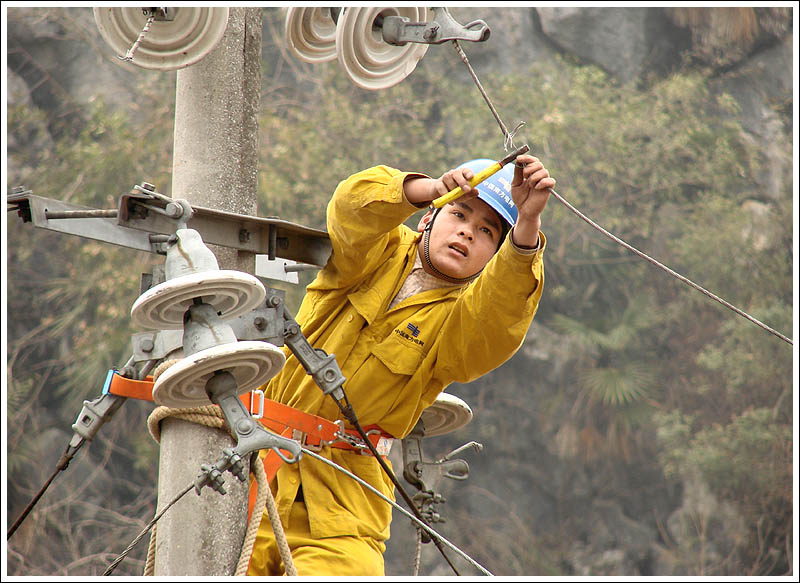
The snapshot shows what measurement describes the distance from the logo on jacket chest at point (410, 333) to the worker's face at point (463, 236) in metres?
0.16

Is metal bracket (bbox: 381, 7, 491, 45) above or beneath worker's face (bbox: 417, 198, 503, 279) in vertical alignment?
above

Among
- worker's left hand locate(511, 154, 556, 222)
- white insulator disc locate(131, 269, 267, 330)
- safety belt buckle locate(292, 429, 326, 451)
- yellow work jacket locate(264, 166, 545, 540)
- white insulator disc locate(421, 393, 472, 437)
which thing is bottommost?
white insulator disc locate(421, 393, 472, 437)

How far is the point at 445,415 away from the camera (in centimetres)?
303

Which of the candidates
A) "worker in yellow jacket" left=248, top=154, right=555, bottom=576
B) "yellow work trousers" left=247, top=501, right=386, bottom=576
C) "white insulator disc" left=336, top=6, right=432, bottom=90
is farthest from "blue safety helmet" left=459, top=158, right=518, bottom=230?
"yellow work trousers" left=247, top=501, right=386, bottom=576

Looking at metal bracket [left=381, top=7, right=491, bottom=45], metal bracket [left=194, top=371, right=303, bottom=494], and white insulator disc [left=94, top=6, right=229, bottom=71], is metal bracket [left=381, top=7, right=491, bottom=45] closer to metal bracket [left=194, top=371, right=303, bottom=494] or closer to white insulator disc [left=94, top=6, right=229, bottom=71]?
white insulator disc [left=94, top=6, right=229, bottom=71]

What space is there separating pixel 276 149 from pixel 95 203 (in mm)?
1743

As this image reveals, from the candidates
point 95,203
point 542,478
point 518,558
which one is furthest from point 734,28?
point 95,203

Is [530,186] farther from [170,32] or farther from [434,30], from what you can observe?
[170,32]

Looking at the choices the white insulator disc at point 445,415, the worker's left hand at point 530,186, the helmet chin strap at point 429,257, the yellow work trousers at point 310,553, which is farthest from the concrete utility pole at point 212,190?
the white insulator disc at point 445,415

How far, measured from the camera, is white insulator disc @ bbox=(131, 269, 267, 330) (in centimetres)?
191

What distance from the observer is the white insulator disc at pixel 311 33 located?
2674mm

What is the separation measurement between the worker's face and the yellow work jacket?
0.23ft

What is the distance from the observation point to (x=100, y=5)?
7.70 feet

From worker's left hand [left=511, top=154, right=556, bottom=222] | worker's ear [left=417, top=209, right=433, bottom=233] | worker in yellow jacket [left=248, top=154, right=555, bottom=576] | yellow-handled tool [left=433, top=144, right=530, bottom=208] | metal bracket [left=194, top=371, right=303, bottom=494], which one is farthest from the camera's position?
worker's ear [left=417, top=209, right=433, bottom=233]
